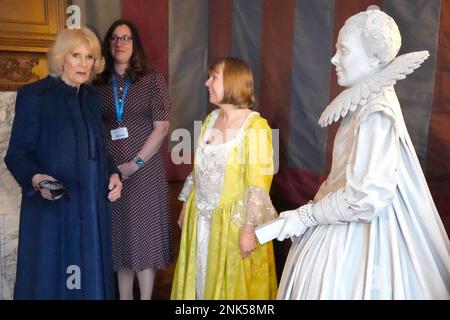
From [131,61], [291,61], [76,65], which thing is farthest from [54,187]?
[291,61]

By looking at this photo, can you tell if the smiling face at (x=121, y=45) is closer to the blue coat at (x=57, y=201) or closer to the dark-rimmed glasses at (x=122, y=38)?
the dark-rimmed glasses at (x=122, y=38)

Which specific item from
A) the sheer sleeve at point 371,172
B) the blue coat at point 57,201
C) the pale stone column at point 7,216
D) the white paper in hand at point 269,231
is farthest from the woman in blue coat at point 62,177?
the sheer sleeve at point 371,172

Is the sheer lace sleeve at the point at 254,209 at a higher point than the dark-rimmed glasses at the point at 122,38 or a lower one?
lower

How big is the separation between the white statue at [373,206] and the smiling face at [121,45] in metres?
1.17

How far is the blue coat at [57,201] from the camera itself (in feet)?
5.40

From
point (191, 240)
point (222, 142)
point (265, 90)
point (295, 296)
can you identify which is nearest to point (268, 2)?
point (265, 90)

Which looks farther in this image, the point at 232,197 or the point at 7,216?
the point at 7,216

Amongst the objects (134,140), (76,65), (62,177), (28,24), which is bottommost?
(62,177)

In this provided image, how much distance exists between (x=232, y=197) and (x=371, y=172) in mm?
834

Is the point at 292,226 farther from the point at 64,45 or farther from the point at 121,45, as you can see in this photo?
the point at 121,45

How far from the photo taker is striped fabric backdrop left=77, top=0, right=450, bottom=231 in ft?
5.91

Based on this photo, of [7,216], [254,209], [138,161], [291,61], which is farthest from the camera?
[291,61]

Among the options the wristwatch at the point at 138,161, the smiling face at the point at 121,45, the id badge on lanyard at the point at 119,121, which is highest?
the smiling face at the point at 121,45

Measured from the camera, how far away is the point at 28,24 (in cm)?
221
